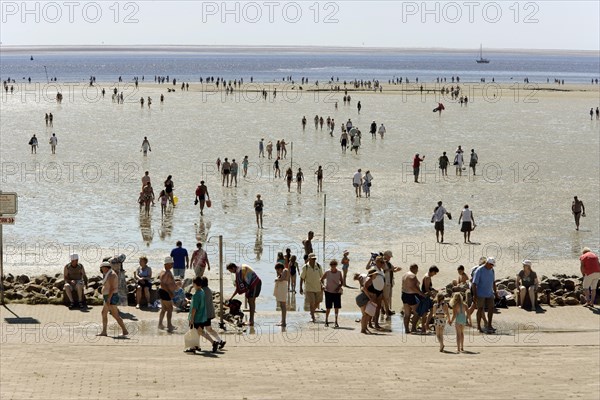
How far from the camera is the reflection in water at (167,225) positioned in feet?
94.7

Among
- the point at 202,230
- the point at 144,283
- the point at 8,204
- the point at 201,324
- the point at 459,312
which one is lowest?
the point at 201,324

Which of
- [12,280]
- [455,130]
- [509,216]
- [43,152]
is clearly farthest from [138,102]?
[12,280]

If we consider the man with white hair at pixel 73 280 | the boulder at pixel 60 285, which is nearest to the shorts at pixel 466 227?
the boulder at pixel 60 285

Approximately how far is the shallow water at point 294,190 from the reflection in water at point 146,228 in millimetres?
32

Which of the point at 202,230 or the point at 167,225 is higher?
the point at 167,225

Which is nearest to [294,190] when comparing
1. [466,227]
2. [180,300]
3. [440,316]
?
[466,227]

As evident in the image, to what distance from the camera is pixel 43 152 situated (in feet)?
164

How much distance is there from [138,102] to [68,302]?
73793 millimetres

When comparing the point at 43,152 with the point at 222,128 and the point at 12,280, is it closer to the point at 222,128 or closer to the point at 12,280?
the point at 222,128

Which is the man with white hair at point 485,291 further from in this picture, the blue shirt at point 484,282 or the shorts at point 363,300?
the shorts at point 363,300

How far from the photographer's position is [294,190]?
37438 millimetres

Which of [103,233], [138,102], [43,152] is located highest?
[138,102]

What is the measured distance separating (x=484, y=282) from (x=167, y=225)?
13.9m

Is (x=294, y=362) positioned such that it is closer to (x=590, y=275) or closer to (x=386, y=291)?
(x=386, y=291)
